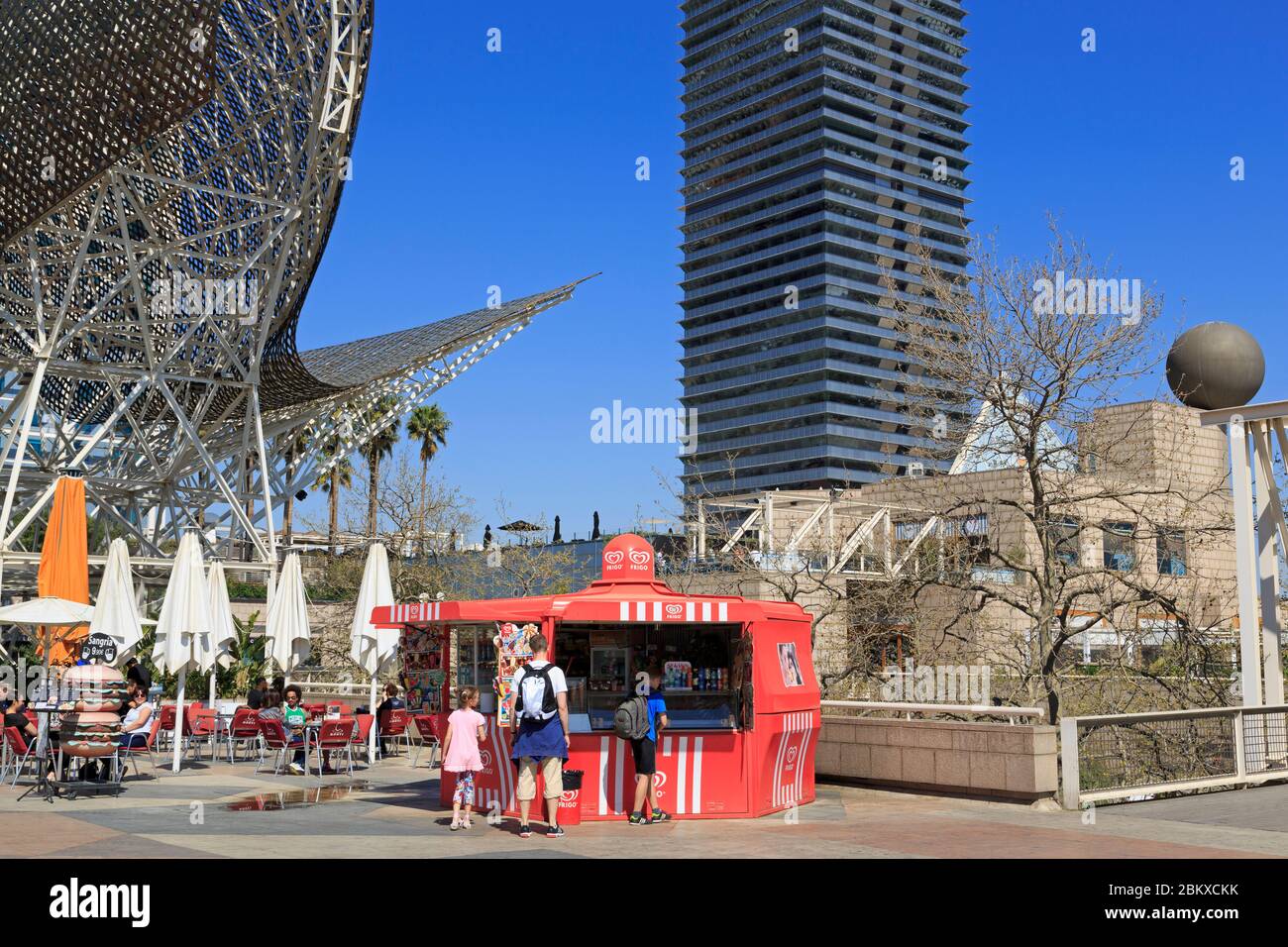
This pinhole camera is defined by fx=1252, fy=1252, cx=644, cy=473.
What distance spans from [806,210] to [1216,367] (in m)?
150

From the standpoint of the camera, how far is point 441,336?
45188mm

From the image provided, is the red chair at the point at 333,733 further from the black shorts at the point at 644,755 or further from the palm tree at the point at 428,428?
the palm tree at the point at 428,428

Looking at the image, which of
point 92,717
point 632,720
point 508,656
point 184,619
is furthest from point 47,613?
point 632,720

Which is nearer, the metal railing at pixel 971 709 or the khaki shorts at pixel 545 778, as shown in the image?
the khaki shorts at pixel 545 778

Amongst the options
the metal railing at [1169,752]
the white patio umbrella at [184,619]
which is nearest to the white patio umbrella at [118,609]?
the white patio umbrella at [184,619]

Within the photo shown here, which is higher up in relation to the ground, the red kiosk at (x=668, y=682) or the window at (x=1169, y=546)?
the window at (x=1169, y=546)

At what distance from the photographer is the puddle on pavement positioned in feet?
49.2

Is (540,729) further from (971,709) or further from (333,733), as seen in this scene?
(333,733)

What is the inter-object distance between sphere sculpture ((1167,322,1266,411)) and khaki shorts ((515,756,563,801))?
12.1 m

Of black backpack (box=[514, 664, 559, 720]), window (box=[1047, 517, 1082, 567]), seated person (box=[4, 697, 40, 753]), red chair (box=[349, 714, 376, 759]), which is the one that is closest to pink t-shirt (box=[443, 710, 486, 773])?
black backpack (box=[514, 664, 559, 720])

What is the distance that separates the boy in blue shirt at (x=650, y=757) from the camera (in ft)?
45.1

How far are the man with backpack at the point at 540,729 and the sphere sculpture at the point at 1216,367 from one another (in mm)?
11869

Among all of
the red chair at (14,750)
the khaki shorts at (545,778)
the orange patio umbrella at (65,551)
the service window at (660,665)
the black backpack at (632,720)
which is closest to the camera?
the khaki shorts at (545,778)
